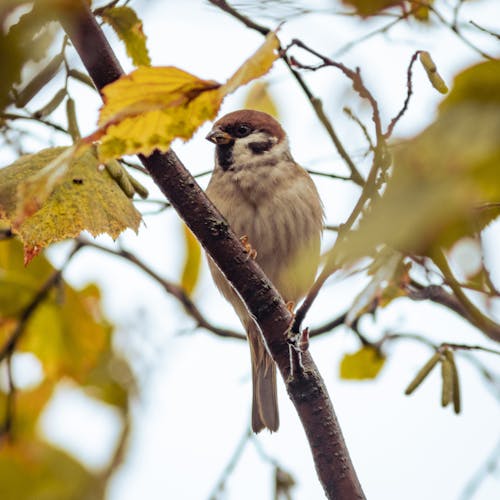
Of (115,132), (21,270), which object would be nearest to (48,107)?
(115,132)

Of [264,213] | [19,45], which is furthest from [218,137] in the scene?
[19,45]

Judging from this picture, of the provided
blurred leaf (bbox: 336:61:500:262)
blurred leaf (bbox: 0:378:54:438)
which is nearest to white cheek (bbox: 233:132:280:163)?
blurred leaf (bbox: 0:378:54:438)

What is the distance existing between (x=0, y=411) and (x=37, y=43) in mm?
2177

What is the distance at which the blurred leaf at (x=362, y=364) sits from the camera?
2150 mm

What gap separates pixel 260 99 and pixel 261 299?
3.25 ft

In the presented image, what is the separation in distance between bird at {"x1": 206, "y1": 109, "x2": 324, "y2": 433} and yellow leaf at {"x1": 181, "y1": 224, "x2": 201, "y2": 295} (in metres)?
0.11

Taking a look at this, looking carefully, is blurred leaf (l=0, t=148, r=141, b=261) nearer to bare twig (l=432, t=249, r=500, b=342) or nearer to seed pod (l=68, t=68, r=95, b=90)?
seed pod (l=68, t=68, r=95, b=90)

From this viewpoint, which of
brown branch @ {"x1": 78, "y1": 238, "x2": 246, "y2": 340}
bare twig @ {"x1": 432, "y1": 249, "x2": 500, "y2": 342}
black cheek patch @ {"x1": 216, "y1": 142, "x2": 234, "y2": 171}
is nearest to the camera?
bare twig @ {"x1": 432, "y1": 249, "x2": 500, "y2": 342}

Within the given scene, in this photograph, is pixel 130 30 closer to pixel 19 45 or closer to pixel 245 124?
pixel 19 45

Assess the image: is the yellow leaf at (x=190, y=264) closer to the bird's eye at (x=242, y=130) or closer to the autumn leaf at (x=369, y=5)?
the bird's eye at (x=242, y=130)

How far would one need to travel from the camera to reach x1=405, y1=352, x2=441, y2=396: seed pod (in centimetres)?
150

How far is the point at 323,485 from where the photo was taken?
4.46 feet

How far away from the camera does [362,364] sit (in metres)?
2.17

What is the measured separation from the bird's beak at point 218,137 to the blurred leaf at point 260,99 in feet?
1.66
